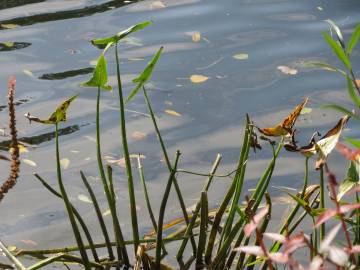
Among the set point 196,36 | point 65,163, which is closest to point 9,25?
point 196,36

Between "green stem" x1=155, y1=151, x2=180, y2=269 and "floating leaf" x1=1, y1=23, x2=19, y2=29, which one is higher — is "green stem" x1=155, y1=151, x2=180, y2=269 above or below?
above

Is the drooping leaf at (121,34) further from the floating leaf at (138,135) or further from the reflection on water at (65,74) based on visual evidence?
the reflection on water at (65,74)

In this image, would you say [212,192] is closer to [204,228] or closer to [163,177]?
[163,177]

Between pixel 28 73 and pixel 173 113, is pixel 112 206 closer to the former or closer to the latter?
pixel 173 113

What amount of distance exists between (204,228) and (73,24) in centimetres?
330

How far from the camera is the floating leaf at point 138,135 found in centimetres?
391

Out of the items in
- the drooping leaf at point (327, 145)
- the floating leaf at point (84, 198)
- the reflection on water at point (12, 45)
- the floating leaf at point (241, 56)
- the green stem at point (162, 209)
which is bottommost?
the floating leaf at point (84, 198)

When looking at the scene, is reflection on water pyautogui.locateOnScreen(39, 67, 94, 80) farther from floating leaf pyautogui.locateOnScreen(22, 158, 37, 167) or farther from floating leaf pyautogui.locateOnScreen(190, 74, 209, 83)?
floating leaf pyautogui.locateOnScreen(22, 158, 37, 167)

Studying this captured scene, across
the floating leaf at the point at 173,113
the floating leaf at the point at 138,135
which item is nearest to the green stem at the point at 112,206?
the floating leaf at the point at 138,135

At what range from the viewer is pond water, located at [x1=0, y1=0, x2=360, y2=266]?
3443 millimetres

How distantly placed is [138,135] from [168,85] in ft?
1.94

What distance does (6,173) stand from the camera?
3.52 metres

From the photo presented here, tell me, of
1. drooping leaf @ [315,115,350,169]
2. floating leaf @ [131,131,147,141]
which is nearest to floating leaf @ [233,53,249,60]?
floating leaf @ [131,131,147,141]

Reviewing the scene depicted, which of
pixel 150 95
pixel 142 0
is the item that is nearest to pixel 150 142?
pixel 150 95
